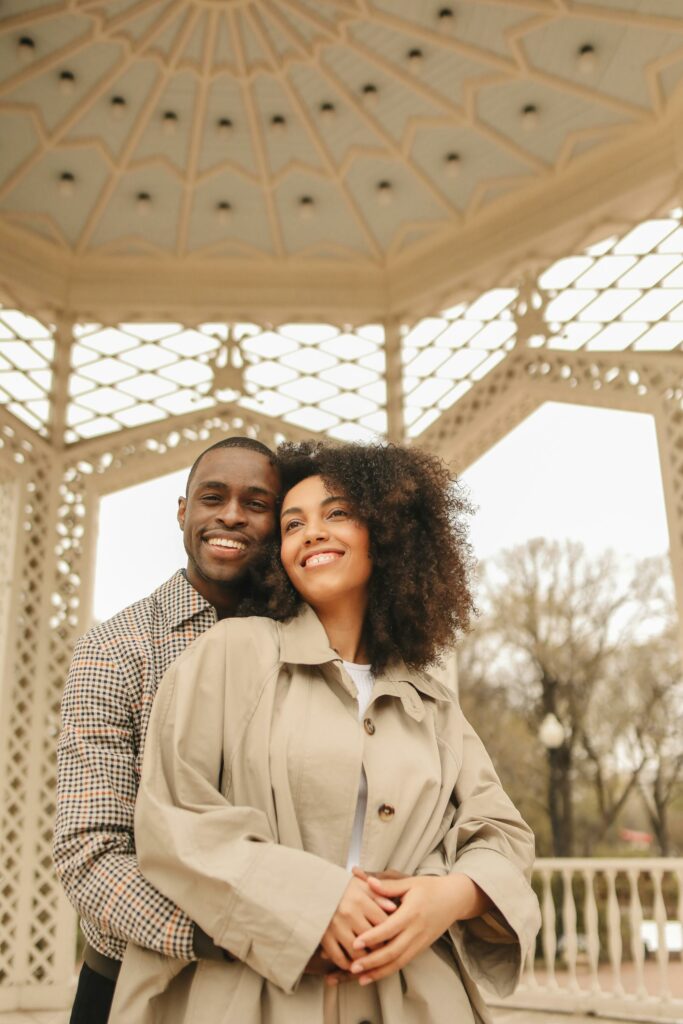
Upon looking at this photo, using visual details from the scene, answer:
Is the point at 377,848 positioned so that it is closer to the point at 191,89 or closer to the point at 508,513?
the point at 191,89

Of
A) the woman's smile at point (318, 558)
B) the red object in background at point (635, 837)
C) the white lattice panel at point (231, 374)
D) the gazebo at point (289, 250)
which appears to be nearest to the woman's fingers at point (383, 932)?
the woman's smile at point (318, 558)

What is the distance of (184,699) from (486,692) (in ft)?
46.8

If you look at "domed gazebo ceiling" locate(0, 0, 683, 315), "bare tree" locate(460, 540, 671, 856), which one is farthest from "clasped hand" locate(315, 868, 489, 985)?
"bare tree" locate(460, 540, 671, 856)

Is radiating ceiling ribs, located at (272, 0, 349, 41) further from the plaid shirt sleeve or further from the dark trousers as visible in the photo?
the dark trousers

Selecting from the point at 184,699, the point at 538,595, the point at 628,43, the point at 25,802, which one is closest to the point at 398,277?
the point at 628,43

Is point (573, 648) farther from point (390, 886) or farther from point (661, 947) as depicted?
point (390, 886)

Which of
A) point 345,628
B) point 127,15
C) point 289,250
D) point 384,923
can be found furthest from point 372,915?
point 289,250

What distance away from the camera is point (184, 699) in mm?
1383

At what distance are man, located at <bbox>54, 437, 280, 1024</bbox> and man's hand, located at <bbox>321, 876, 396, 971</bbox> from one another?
170 millimetres

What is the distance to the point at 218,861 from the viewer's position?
4.13 ft

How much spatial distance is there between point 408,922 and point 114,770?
0.52 meters

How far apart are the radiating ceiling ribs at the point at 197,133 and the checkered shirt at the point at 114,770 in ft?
16.0

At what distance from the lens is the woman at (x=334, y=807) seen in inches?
49.4

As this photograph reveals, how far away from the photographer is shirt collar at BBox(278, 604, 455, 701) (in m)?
1.48
